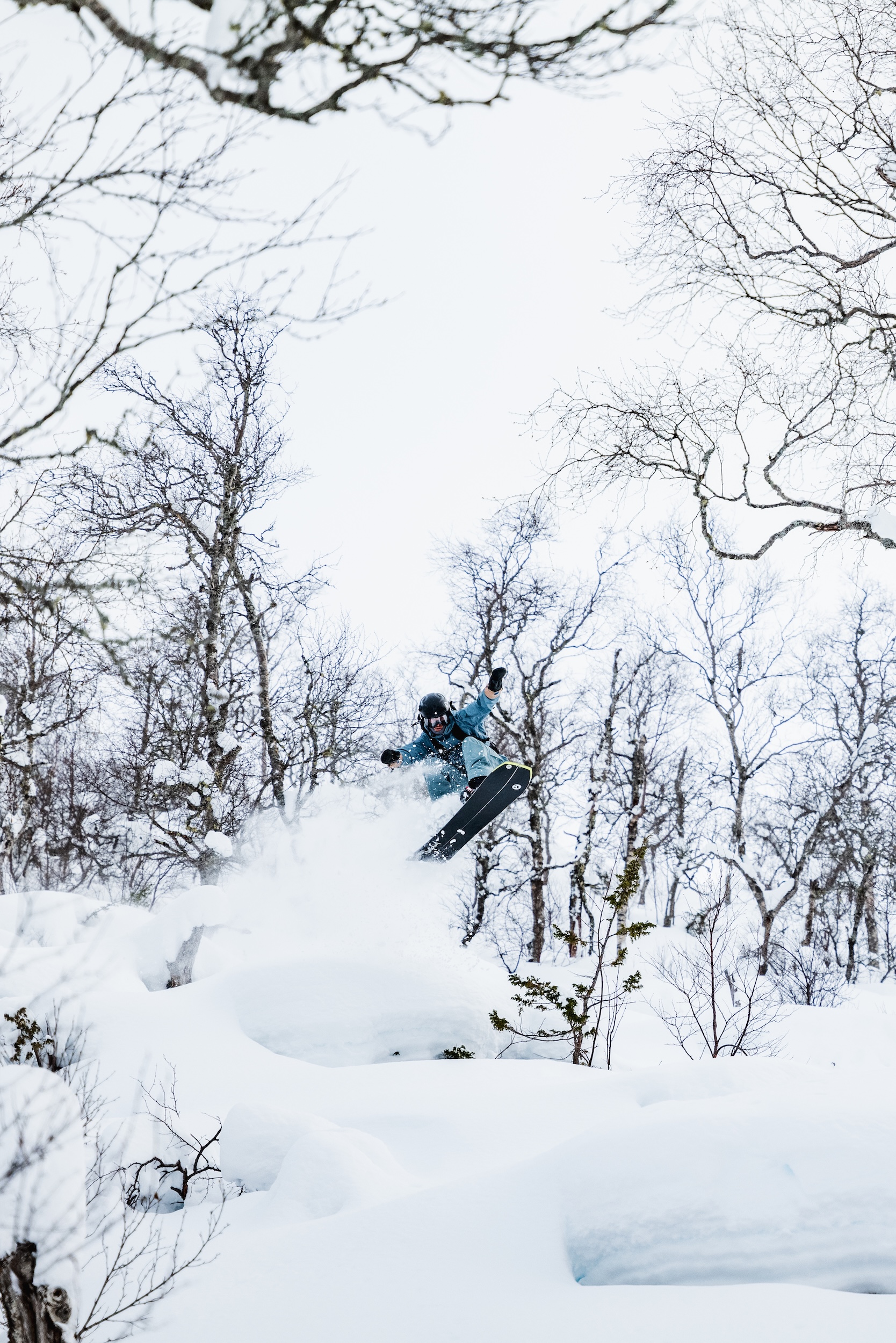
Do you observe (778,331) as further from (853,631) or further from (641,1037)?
(853,631)

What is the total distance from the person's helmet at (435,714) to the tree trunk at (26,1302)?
719cm

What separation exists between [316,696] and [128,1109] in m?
8.00

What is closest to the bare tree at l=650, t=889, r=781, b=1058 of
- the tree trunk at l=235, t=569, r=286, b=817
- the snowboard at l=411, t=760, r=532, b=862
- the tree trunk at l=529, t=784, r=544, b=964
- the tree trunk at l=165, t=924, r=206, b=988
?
the snowboard at l=411, t=760, r=532, b=862

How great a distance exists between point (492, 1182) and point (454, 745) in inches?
258

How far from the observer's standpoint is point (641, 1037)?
36.8 feet

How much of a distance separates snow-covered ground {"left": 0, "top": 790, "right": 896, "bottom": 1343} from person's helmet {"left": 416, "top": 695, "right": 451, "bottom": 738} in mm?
3279

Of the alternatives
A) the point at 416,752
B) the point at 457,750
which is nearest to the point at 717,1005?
the point at 457,750

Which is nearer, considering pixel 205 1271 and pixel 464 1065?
pixel 205 1271

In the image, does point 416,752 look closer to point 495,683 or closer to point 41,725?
point 495,683

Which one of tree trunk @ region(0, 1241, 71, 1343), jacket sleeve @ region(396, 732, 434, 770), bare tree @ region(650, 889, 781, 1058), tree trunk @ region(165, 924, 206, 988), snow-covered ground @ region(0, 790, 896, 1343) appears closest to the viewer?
tree trunk @ region(0, 1241, 71, 1343)

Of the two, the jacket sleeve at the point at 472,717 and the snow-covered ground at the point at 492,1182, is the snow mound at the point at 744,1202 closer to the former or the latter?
the snow-covered ground at the point at 492,1182

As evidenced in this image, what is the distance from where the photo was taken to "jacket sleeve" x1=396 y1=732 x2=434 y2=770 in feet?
32.0

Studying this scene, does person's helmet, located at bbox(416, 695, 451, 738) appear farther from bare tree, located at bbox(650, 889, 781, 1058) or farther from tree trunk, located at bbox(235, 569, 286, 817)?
bare tree, located at bbox(650, 889, 781, 1058)

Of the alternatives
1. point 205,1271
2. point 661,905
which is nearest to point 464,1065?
point 205,1271
